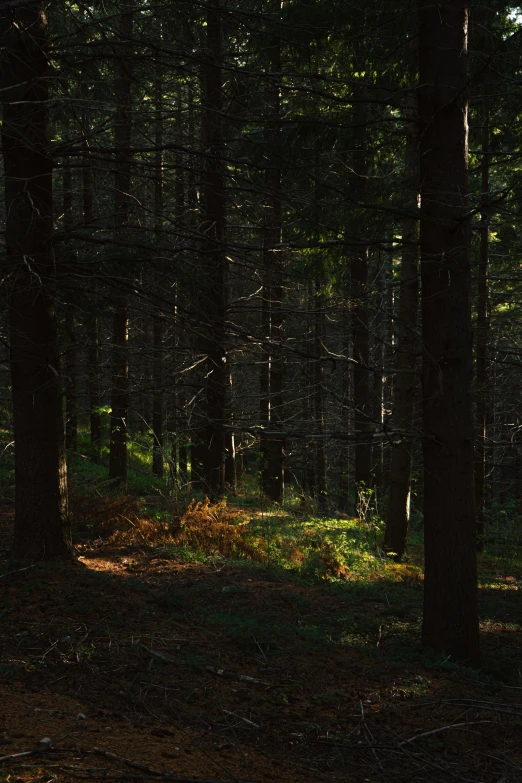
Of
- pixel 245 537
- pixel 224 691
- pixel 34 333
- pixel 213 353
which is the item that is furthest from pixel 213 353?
pixel 224 691

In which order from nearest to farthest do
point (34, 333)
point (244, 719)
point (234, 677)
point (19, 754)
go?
point (19, 754) < point (244, 719) < point (234, 677) < point (34, 333)

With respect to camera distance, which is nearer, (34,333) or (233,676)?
(233,676)

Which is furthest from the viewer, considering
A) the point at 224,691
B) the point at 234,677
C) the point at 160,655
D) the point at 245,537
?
the point at 245,537

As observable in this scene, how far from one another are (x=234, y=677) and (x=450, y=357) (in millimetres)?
3639

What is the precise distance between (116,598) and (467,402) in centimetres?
426

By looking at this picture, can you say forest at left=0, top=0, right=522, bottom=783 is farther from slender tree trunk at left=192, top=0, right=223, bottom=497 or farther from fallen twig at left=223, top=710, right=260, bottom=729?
slender tree trunk at left=192, top=0, right=223, bottom=497

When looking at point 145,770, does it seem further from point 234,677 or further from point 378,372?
point 378,372

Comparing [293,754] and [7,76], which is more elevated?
[7,76]

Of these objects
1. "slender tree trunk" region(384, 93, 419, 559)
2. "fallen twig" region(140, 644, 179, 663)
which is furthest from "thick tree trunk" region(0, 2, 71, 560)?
"slender tree trunk" region(384, 93, 419, 559)

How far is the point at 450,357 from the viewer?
20.6 feet

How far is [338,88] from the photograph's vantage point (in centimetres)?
1222

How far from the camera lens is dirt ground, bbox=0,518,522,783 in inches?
150

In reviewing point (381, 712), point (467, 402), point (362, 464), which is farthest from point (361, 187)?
point (381, 712)

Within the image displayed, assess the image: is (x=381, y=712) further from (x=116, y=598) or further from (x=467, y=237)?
(x=467, y=237)
